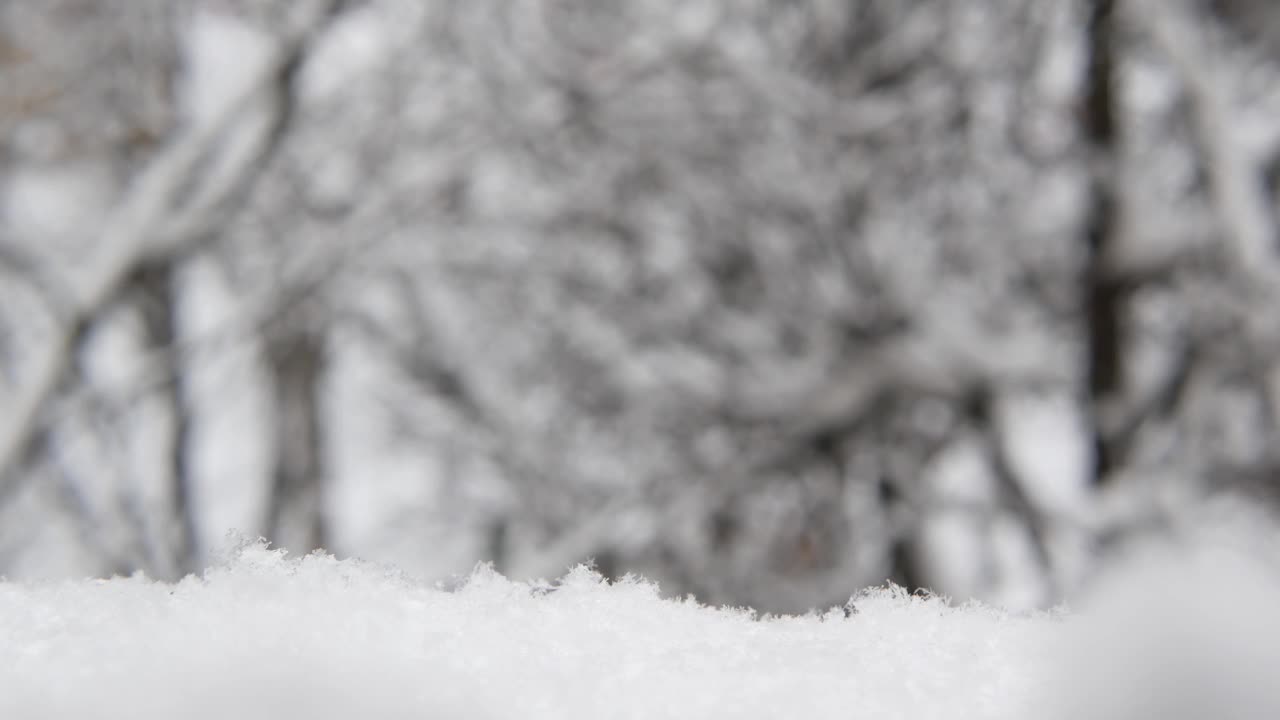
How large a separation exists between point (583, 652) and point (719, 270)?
2.50 meters

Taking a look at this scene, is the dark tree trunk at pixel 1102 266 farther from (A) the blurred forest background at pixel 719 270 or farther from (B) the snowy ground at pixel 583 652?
(B) the snowy ground at pixel 583 652

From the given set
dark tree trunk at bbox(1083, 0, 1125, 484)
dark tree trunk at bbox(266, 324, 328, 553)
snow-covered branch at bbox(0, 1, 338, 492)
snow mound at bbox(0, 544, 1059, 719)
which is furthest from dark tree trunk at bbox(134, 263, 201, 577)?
snow mound at bbox(0, 544, 1059, 719)

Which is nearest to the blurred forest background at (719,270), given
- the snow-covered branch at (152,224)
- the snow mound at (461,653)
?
the snow-covered branch at (152,224)

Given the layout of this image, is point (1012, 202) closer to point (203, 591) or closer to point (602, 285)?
point (602, 285)

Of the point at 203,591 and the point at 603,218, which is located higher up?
the point at 603,218

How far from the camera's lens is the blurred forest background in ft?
6.55

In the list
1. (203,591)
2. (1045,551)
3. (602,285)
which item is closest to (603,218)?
(602,285)

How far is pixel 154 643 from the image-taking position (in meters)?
0.21

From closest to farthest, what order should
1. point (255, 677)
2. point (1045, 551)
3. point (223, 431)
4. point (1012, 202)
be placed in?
1. point (255, 677)
2. point (1045, 551)
3. point (1012, 202)
4. point (223, 431)

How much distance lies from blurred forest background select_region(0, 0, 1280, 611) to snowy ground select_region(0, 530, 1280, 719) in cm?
140

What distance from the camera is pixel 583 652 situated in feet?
0.75

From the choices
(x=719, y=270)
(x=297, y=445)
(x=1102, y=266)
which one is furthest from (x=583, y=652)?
(x=297, y=445)

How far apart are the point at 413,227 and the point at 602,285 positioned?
1.70 ft

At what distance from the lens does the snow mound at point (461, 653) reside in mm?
202
